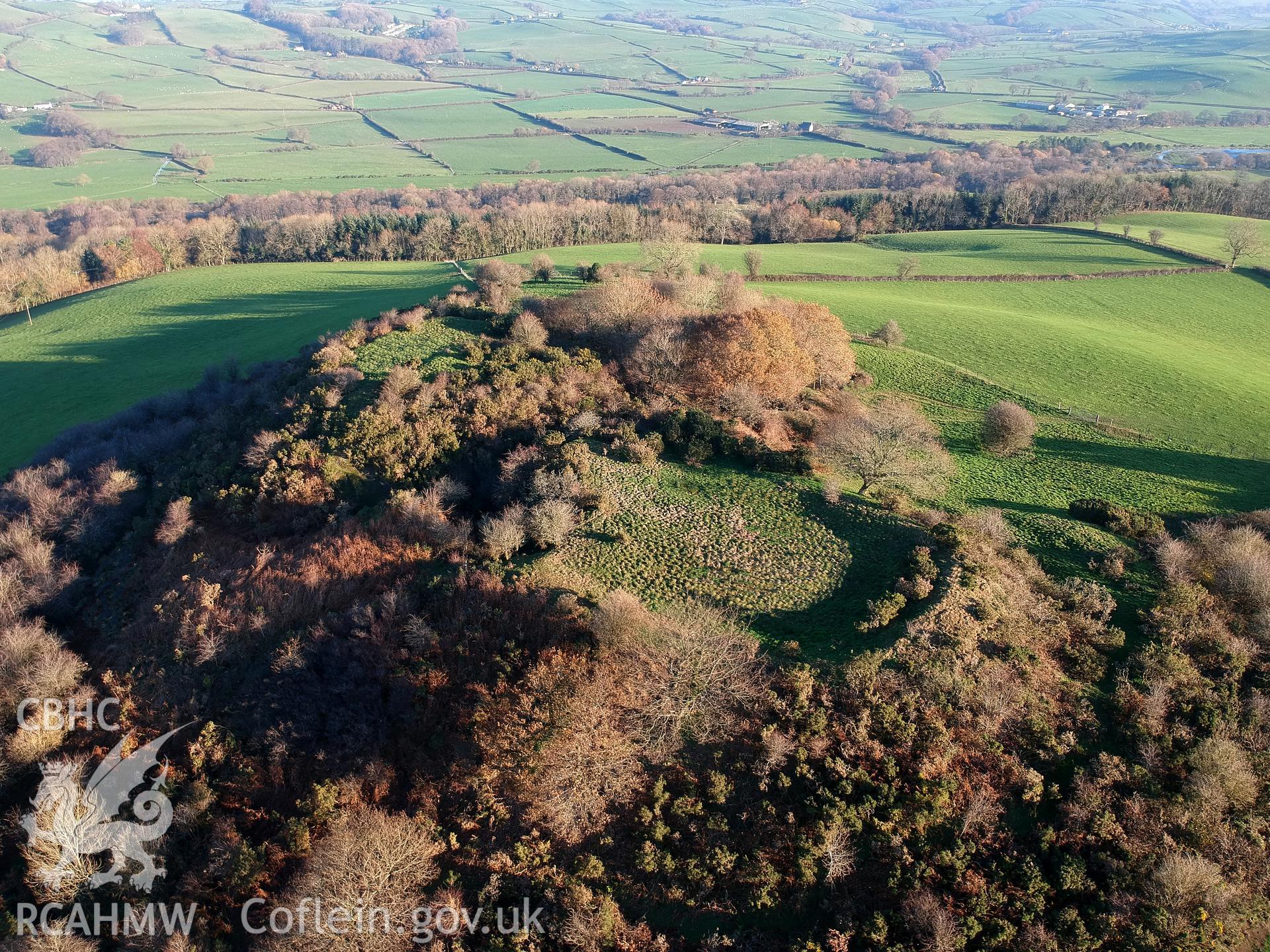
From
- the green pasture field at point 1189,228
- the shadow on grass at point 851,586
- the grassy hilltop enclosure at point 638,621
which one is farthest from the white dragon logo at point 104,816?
the green pasture field at point 1189,228

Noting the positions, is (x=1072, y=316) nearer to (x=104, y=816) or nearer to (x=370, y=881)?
(x=370, y=881)

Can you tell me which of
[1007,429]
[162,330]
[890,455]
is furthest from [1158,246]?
[162,330]

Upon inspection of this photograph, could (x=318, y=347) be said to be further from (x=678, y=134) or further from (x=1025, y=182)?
(x=678, y=134)

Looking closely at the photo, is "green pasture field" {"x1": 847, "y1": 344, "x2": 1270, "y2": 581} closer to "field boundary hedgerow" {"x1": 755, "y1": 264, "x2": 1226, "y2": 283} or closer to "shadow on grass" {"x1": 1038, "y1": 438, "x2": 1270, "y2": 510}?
"shadow on grass" {"x1": 1038, "y1": 438, "x2": 1270, "y2": 510}

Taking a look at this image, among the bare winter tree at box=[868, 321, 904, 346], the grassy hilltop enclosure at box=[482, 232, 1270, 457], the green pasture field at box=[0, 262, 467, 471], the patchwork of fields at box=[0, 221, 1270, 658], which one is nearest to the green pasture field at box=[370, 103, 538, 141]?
the green pasture field at box=[0, 262, 467, 471]

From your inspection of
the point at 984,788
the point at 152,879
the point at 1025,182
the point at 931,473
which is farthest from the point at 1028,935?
the point at 1025,182

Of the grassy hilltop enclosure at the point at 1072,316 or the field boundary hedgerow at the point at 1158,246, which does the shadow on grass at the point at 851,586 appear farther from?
the field boundary hedgerow at the point at 1158,246
